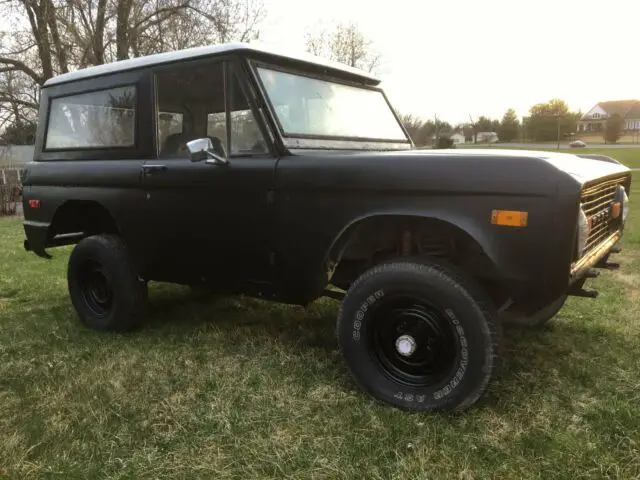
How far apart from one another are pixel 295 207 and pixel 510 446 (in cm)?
162

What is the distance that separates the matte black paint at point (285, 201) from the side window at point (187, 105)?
9 centimetres

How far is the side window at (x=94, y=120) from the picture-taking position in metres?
3.84

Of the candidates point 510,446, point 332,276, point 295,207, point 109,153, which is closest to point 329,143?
point 295,207

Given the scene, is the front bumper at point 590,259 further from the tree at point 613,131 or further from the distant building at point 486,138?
the tree at point 613,131

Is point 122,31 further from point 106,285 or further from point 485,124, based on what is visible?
point 485,124

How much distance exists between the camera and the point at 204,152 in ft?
10.3

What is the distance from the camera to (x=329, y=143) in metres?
3.47

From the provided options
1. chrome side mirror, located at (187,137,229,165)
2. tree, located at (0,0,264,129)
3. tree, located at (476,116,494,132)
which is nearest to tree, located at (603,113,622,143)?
tree, located at (476,116,494,132)

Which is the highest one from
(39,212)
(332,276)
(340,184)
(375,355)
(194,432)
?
(340,184)

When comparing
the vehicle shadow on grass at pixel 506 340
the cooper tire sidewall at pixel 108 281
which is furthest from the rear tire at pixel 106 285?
the vehicle shadow on grass at pixel 506 340

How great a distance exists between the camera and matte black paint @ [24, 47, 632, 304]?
7.83ft

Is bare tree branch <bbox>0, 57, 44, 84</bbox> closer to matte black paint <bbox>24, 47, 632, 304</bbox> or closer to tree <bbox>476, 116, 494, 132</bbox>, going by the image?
matte black paint <bbox>24, 47, 632, 304</bbox>

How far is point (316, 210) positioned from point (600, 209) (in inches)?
61.9

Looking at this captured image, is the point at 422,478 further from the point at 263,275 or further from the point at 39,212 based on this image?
the point at 39,212
